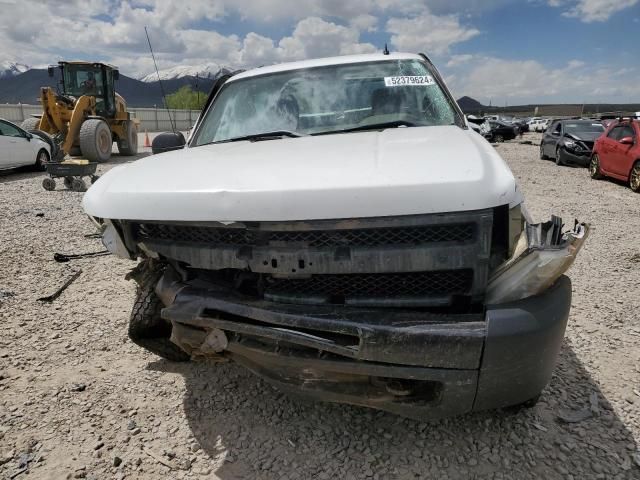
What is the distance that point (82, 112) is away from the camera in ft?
41.9

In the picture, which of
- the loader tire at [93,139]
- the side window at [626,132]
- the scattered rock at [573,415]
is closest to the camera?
the scattered rock at [573,415]

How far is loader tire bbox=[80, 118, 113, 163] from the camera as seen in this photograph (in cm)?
1231

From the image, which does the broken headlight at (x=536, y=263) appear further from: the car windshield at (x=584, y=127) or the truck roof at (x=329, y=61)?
the car windshield at (x=584, y=127)

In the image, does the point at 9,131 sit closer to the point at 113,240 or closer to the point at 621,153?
the point at 113,240

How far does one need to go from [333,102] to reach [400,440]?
6.89 feet

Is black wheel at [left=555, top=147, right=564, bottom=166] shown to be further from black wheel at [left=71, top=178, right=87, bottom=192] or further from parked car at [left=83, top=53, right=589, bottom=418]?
parked car at [left=83, top=53, right=589, bottom=418]

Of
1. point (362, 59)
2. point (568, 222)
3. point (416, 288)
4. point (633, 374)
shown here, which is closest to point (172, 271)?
point (416, 288)

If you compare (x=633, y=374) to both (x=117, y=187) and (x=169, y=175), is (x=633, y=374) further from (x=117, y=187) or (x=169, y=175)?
(x=117, y=187)

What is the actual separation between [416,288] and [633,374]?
1786 mm

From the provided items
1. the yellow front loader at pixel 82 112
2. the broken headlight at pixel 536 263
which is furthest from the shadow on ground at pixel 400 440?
the yellow front loader at pixel 82 112

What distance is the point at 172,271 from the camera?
2.30 meters

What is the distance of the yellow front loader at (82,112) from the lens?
1250 cm

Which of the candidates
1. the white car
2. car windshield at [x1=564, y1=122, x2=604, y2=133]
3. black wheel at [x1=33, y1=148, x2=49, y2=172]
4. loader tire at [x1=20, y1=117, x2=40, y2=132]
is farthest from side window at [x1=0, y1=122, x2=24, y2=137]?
car windshield at [x1=564, y1=122, x2=604, y2=133]

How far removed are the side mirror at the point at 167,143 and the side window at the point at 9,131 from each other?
31.6 feet
